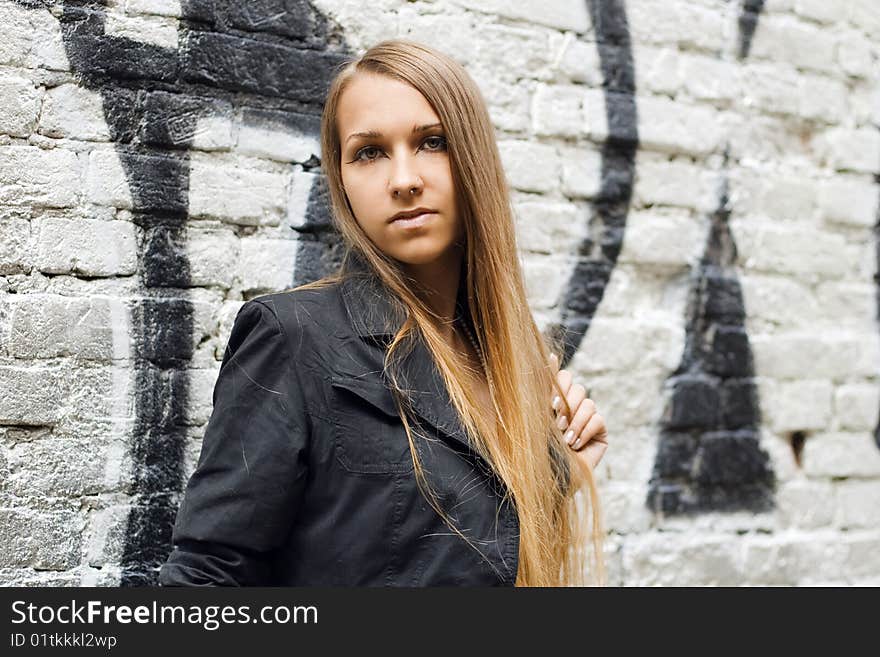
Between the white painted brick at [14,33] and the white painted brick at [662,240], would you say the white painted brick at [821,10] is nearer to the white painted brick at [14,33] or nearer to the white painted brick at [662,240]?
the white painted brick at [662,240]

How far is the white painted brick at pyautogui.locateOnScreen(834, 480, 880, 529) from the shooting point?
2.64 m

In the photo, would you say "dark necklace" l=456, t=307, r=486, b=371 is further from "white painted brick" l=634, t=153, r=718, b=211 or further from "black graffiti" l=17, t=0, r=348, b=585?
"white painted brick" l=634, t=153, r=718, b=211

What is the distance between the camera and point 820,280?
2.63 meters

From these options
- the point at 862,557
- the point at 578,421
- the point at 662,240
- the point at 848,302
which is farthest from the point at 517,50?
the point at 862,557

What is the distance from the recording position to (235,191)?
6.63 ft

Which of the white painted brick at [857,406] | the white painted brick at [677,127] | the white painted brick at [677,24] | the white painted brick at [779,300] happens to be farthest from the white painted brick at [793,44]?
the white painted brick at [857,406]

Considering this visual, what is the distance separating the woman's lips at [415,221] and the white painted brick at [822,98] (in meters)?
1.53

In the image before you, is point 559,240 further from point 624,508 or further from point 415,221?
point 415,221

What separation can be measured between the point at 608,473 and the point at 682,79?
108cm

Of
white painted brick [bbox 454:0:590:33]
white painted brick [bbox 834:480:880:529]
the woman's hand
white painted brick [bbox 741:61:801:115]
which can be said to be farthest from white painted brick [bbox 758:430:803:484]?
white painted brick [bbox 454:0:590:33]

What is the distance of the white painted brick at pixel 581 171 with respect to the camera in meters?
2.35

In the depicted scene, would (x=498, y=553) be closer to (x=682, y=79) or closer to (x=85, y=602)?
(x=85, y=602)

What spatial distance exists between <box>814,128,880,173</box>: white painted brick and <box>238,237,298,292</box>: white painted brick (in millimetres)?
1578

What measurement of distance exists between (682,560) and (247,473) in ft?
4.99
